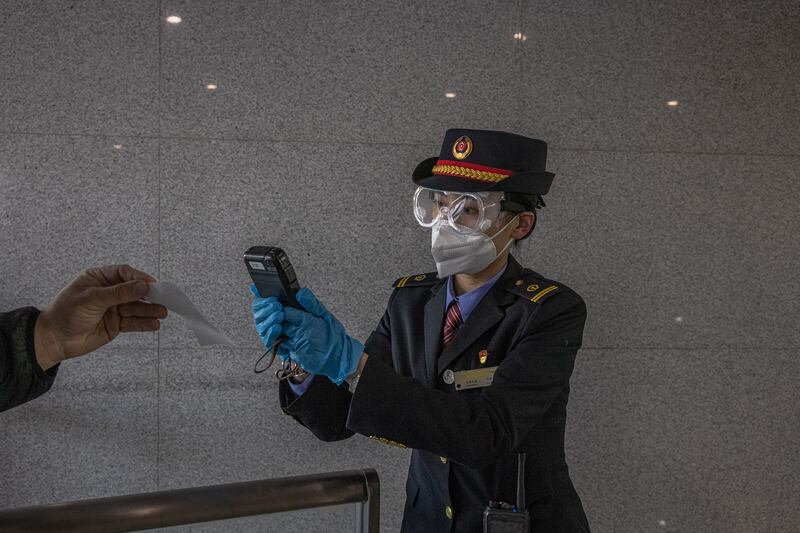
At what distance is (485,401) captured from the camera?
1424mm

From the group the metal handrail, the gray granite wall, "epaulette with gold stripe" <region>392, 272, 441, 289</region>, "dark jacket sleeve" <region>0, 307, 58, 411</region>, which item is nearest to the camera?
the metal handrail

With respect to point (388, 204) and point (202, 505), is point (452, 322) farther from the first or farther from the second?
point (388, 204)

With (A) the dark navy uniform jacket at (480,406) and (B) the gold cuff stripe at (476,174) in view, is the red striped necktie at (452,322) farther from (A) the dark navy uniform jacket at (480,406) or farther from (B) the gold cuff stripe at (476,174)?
(B) the gold cuff stripe at (476,174)

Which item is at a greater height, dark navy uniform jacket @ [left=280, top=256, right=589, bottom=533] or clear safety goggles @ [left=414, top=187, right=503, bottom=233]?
clear safety goggles @ [left=414, top=187, right=503, bottom=233]

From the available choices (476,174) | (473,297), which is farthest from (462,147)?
(473,297)

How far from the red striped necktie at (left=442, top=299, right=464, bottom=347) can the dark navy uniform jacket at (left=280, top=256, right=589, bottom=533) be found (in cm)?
2

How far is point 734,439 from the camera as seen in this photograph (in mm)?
Result: 2645

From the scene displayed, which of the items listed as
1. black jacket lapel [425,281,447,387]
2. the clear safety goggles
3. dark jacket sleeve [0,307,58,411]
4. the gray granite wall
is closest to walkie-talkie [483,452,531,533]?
black jacket lapel [425,281,447,387]

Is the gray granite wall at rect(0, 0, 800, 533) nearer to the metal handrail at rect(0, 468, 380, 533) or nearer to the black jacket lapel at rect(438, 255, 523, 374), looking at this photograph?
the black jacket lapel at rect(438, 255, 523, 374)

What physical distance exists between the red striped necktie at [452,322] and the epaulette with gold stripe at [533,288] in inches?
5.3

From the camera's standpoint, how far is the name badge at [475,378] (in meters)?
1.54

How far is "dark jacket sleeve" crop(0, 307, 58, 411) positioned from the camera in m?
1.10

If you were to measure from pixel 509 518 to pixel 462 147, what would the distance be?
2.76ft

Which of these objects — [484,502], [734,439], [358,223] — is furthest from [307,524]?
[734,439]
